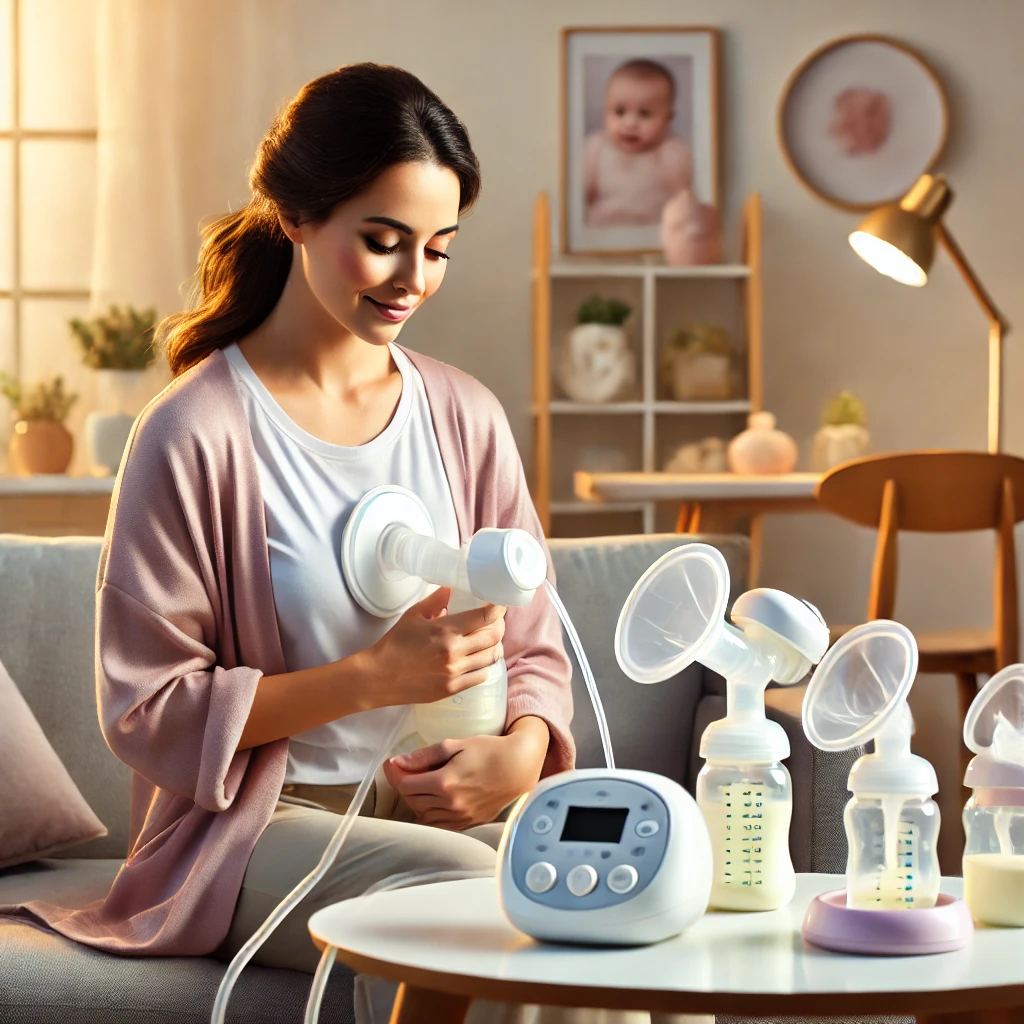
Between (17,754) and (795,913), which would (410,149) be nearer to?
(795,913)

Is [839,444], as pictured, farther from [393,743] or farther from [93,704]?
[393,743]

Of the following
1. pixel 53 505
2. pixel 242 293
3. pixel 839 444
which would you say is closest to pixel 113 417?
pixel 53 505

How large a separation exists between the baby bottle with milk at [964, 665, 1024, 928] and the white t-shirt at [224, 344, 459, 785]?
0.60m

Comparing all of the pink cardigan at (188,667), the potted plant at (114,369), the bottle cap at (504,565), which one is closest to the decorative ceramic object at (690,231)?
the potted plant at (114,369)

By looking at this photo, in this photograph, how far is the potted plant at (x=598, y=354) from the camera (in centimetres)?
404

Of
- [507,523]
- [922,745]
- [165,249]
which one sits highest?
[165,249]

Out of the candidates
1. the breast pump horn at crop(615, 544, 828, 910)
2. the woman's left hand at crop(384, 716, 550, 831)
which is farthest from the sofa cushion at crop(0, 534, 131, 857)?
the breast pump horn at crop(615, 544, 828, 910)

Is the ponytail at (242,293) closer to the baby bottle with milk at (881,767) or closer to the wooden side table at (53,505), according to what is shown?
the baby bottle with milk at (881,767)

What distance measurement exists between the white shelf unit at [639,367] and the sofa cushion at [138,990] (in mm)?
2745

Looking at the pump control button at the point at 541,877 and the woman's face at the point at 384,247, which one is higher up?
the woman's face at the point at 384,247

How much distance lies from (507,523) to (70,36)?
3172mm

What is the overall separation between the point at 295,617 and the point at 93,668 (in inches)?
23.6

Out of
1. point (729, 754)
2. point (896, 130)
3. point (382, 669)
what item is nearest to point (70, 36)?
point (896, 130)

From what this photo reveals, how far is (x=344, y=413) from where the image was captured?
4.81ft
